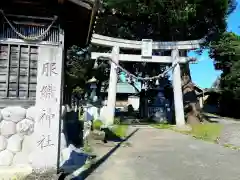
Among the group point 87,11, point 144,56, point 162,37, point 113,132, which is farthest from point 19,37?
point 162,37

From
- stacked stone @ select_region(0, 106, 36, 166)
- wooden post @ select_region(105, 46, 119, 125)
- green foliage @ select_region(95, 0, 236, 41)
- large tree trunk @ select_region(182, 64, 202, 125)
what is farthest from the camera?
large tree trunk @ select_region(182, 64, 202, 125)

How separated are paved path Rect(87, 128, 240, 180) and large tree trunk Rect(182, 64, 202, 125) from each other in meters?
9.93

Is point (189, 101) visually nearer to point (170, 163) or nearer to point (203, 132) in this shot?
point (203, 132)

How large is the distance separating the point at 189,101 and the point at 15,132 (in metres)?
19.8

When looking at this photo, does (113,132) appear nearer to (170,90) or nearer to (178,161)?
(178,161)

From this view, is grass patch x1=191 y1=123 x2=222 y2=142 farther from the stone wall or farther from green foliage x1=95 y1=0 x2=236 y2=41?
the stone wall

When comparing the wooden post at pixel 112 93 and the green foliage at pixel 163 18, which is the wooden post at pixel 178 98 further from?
the wooden post at pixel 112 93

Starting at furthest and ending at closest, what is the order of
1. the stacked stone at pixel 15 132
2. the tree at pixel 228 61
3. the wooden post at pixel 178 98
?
the tree at pixel 228 61
the wooden post at pixel 178 98
the stacked stone at pixel 15 132

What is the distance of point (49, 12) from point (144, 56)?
14.2 m

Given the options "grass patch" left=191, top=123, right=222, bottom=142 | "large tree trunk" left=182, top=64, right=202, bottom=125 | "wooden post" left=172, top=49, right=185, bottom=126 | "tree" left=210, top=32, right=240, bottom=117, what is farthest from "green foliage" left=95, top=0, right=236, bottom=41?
"grass patch" left=191, top=123, right=222, bottom=142

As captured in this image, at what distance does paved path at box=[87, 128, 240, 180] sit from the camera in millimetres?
7793

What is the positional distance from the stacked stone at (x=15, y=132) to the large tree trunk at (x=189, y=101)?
58.9 ft

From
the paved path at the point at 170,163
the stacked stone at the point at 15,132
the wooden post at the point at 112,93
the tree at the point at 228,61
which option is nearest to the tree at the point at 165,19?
the tree at the point at 228,61

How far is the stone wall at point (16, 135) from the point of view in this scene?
262 inches
